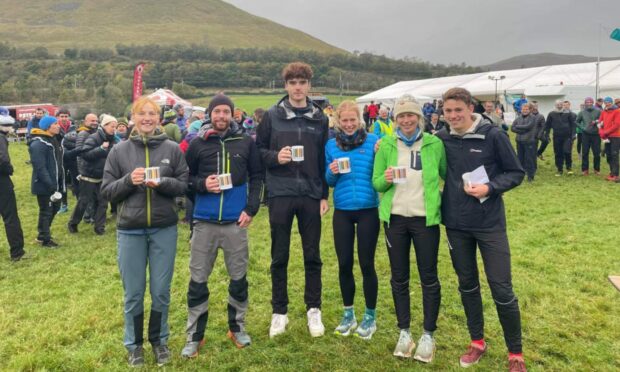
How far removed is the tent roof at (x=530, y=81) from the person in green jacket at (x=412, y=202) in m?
26.1

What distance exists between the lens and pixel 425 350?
3.92 m

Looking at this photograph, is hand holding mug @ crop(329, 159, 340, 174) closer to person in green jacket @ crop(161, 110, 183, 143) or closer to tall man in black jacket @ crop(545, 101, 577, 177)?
person in green jacket @ crop(161, 110, 183, 143)

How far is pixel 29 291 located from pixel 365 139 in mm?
4998

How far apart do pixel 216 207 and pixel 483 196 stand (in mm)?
2313

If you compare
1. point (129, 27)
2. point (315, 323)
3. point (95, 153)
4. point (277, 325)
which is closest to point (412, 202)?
point (315, 323)

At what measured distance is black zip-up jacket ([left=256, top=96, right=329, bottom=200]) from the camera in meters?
4.18

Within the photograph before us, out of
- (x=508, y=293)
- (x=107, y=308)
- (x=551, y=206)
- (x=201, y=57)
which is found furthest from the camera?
(x=201, y=57)

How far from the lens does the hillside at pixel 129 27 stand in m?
137

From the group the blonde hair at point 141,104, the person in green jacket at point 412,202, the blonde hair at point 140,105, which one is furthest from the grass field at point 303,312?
the blonde hair at point 141,104

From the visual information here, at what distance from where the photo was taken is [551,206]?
10203mm

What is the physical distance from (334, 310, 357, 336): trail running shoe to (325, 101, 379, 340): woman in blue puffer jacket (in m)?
0.44

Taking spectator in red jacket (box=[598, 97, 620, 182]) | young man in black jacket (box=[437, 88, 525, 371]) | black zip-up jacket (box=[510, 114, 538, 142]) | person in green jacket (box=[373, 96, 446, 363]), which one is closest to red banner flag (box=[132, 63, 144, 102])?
black zip-up jacket (box=[510, 114, 538, 142])

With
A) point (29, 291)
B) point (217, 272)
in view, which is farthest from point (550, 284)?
point (29, 291)

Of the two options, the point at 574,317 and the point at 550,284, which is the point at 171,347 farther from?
the point at 550,284
